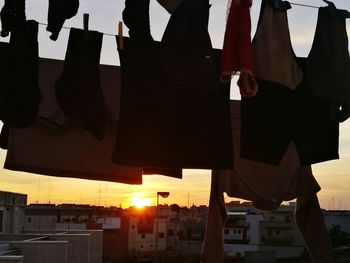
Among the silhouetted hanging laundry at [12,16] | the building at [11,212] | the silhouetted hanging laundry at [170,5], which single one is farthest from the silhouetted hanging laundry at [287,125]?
the building at [11,212]

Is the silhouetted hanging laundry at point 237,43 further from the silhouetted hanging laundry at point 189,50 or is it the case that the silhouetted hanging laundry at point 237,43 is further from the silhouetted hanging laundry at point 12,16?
the silhouetted hanging laundry at point 12,16

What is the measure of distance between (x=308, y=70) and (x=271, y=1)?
0.44 metres

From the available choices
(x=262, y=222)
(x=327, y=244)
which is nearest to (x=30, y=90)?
(x=327, y=244)

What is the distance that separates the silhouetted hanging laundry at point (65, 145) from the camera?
9.66 feet

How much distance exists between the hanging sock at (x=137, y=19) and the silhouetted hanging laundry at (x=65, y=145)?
46 cm

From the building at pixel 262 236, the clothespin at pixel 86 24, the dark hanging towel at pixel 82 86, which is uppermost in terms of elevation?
the clothespin at pixel 86 24

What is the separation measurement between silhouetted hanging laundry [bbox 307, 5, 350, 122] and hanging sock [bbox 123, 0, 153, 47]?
38.6 inches

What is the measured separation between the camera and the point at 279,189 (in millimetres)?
3445

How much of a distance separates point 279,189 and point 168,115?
3.34ft

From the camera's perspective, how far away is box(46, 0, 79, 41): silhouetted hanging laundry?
2666 mm

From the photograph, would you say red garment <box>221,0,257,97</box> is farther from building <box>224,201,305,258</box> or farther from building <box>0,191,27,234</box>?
building <box>224,201,305,258</box>

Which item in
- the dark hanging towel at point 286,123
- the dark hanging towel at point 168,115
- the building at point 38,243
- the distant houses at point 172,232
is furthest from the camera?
the distant houses at point 172,232

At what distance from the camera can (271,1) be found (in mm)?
2984

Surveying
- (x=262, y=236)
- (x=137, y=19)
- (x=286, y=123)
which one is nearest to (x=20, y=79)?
(x=137, y=19)
